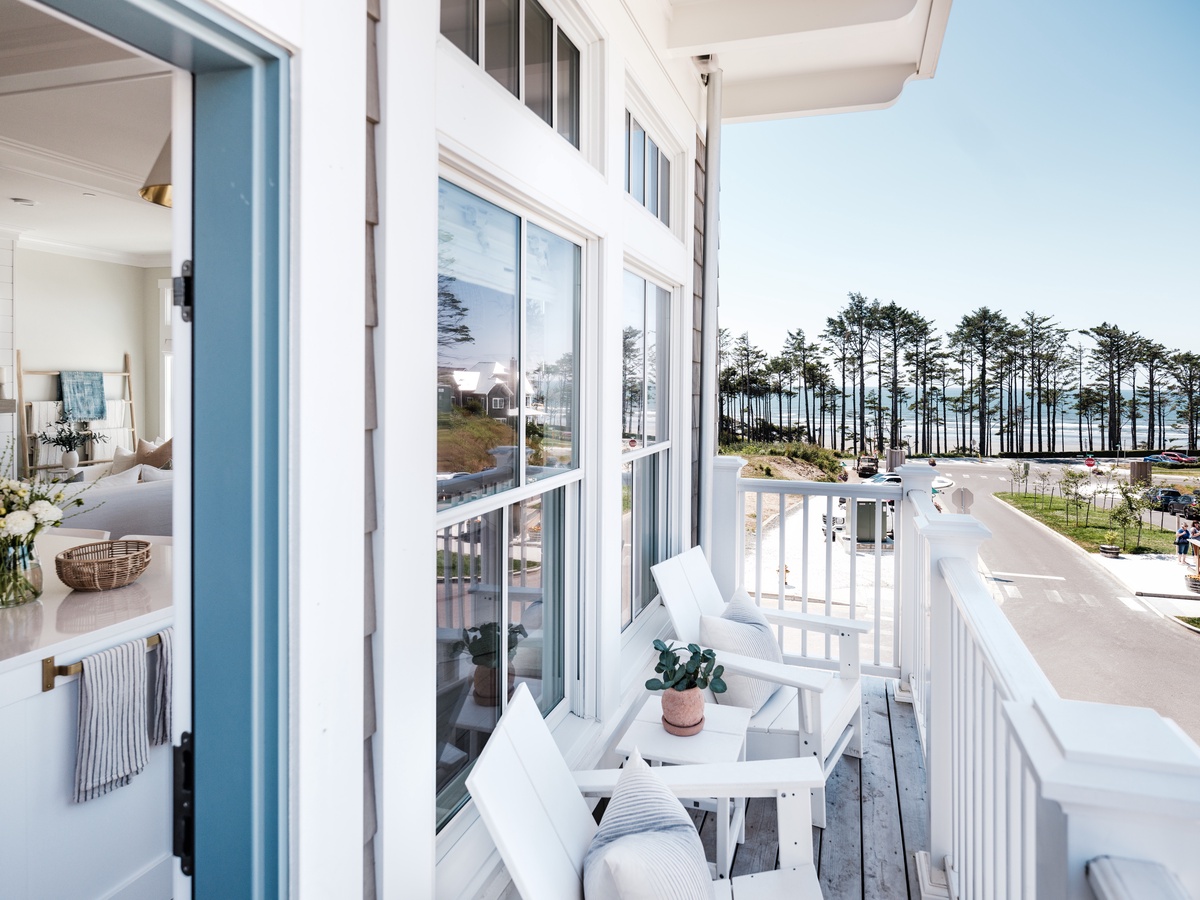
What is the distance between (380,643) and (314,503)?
273 millimetres

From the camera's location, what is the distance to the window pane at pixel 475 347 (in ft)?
4.57

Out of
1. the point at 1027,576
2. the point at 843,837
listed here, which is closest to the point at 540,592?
the point at 843,837

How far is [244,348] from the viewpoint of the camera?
89 centimetres

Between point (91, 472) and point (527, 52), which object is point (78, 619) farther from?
point (91, 472)

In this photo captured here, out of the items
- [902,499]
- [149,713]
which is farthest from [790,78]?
[149,713]

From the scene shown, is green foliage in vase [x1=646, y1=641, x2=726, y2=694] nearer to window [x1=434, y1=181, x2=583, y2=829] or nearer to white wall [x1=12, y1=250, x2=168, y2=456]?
window [x1=434, y1=181, x2=583, y2=829]

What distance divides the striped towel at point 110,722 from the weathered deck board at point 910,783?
211 centimetres

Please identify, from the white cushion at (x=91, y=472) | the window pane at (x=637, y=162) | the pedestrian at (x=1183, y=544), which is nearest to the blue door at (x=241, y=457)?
the window pane at (x=637, y=162)

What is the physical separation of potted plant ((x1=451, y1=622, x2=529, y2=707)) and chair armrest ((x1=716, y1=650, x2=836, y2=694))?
1016 millimetres

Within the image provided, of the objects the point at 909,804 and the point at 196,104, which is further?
the point at 909,804

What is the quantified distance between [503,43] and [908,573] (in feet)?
9.61

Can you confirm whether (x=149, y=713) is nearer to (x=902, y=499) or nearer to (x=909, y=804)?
(x=909, y=804)

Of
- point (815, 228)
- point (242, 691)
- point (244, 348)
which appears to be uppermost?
point (815, 228)

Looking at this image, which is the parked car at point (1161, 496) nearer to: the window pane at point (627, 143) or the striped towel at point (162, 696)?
the window pane at point (627, 143)
